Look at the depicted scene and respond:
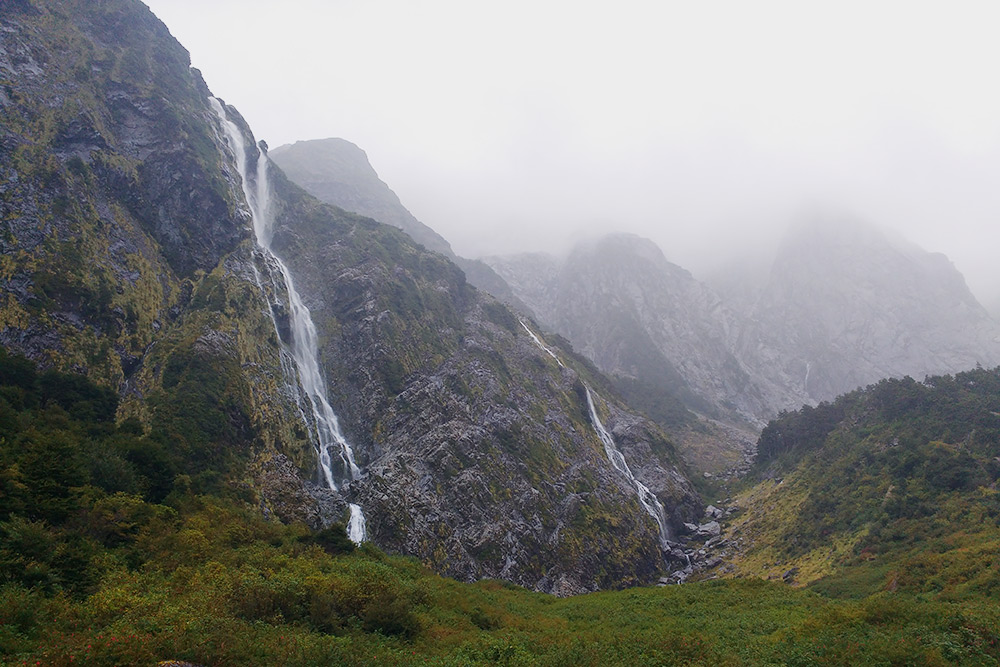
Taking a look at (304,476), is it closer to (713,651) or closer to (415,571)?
(415,571)

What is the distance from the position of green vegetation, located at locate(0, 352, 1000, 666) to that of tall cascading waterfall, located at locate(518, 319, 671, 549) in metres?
30.9

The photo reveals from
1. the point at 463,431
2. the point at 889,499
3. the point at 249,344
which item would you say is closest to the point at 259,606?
the point at 249,344

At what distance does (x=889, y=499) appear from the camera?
146ft

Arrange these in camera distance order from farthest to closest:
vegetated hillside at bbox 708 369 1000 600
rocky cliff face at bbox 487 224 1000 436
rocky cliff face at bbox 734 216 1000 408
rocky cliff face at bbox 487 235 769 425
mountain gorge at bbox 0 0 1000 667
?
rocky cliff face at bbox 734 216 1000 408 → rocky cliff face at bbox 487 224 1000 436 → rocky cliff face at bbox 487 235 769 425 → vegetated hillside at bbox 708 369 1000 600 → mountain gorge at bbox 0 0 1000 667

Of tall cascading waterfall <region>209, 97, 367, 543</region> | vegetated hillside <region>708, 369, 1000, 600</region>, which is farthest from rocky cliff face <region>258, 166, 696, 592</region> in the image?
vegetated hillside <region>708, 369, 1000, 600</region>

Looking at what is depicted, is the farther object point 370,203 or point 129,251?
point 370,203

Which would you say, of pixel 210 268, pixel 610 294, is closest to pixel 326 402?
pixel 210 268

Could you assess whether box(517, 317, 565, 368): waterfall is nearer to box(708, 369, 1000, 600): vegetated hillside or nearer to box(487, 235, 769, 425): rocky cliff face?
box(708, 369, 1000, 600): vegetated hillside

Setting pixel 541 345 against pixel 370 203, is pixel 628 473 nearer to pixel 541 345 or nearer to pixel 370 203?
pixel 541 345

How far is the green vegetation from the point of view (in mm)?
13016

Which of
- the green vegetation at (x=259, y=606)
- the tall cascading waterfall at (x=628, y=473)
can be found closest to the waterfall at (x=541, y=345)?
the tall cascading waterfall at (x=628, y=473)

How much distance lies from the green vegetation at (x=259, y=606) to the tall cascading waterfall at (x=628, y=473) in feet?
101

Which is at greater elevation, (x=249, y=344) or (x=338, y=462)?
(x=249, y=344)

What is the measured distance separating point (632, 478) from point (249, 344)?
48405mm
